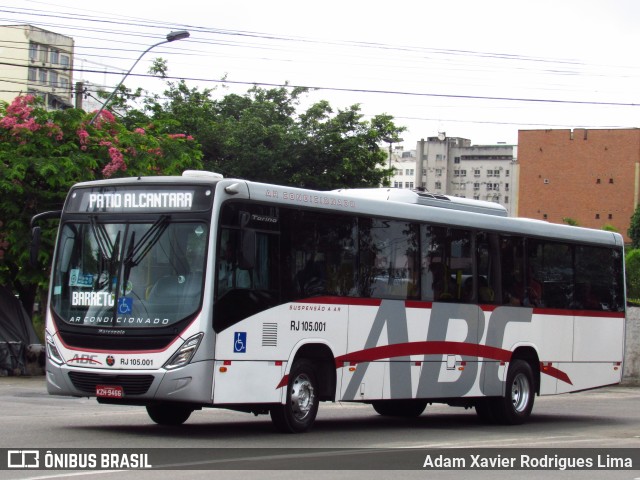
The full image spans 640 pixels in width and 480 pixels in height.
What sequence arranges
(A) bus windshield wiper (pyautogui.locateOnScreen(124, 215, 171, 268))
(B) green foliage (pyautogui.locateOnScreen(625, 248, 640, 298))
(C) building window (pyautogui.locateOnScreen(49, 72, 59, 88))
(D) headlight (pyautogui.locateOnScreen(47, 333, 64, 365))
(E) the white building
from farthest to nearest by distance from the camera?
(E) the white building
(C) building window (pyautogui.locateOnScreen(49, 72, 59, 88))
(B) green foliage (pyautogui.locateOnScreen(625, 248, 640, 298))
(D) headlight (pyautogui.locateOnScreen(47, 333, 64, 365))
(A) bus windshield wiper (pyautogui.locateOnScreen(124, 215, 171, 268))

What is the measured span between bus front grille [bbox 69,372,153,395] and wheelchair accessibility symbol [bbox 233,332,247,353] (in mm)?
1065

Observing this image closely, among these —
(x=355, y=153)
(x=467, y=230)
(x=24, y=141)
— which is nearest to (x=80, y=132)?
(x=24, y=141)

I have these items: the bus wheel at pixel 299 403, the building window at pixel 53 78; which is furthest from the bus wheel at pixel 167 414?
the building window at pixel 53 78

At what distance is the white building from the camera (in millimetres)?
149000

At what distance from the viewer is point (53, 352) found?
13.8 meters

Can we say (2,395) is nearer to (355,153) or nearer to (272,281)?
(272,281)

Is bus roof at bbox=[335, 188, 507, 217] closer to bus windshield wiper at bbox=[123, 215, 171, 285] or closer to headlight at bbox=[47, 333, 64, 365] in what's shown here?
bus windshield wiper at bbox=[123, 215, 171, 285]

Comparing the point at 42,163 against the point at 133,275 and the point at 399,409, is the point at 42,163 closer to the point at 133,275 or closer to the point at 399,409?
the point at 399,409

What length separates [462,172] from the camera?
155375 millimetres

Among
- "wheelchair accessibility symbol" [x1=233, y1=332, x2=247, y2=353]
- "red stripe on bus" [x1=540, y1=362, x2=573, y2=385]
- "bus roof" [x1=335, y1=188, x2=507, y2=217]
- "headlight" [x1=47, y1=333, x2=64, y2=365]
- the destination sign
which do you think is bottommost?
"red stripe on bus" [x1=540, y1=362, x2=573, y2=385]

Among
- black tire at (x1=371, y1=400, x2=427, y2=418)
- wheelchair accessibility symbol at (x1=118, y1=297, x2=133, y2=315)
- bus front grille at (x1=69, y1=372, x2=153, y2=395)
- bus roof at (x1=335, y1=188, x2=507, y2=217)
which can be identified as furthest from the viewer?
black tire at (x1=371, y1=400, x2=427, y2=418)

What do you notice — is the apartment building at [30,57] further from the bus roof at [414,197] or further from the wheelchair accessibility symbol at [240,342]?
the wheelchair accessibility symbol at [240,342]

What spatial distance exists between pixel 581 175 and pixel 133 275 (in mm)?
102061

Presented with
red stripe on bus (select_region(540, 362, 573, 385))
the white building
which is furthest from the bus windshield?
the white building
